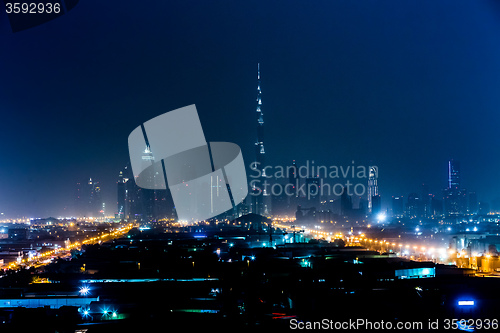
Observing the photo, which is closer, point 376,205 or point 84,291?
point 84,291

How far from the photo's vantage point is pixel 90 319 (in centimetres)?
723

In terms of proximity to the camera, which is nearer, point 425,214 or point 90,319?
point 90,319

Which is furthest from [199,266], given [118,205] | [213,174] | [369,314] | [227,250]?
[118,205]

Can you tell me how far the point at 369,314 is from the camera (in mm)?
6469

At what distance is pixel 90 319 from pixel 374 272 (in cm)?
578

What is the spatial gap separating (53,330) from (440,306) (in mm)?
4358

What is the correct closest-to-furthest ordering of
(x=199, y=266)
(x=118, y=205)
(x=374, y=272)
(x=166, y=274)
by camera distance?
1. (x=374, y=272)
2. (x=166, y=274)
3. (x=199, y=266)
4. (x=118, y=205)

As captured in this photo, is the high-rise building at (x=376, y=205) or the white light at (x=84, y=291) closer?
the white light at (x=84, y=291)

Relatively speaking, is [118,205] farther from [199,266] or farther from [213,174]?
[199,266]

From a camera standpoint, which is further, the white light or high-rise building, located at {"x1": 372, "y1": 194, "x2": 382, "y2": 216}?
high-rise building, located at {"x1": 372, "y1": 194, "x2": 382, "y2": 216}

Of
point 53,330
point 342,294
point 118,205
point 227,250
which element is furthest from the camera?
point 118,205

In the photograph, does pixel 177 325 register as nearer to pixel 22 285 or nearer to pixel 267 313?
pixel 267 313

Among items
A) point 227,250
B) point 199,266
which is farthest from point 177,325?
point 227,250

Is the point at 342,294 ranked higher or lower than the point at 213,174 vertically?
lower
